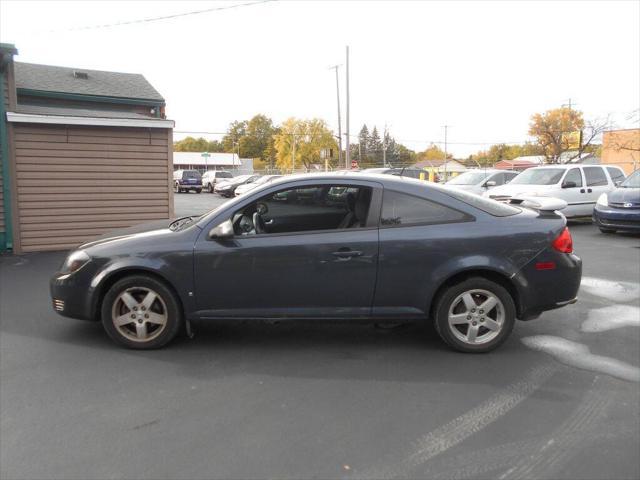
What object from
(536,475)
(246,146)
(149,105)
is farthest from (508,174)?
(246,146)

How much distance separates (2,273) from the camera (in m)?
7.88

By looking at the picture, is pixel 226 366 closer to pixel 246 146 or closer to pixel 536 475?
pixel 536 475

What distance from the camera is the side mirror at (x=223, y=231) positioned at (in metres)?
4.33

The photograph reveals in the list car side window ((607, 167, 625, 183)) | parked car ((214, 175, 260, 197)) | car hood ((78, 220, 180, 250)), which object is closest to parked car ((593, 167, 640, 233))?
car side window ((607, 167, 625, 183))

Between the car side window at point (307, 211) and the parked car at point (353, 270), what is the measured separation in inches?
0.8

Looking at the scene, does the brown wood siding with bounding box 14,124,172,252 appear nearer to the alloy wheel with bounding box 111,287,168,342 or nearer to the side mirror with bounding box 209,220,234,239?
the alloy wheel with bounding box 111,287,168,342

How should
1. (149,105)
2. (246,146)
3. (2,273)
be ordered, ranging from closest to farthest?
(2,273)
(149,105)
(246,146)

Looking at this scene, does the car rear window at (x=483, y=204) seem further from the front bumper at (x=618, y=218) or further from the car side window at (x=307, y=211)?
the front bumper at (x=618, y=218)

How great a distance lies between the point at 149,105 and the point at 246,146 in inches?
4157

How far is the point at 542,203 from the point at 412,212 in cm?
142

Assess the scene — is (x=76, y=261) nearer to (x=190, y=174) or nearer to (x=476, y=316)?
(x=476, y=316)

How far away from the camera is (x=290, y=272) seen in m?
4.36

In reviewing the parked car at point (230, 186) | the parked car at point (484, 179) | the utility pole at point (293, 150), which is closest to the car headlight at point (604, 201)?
the parked car at point (484, 179)

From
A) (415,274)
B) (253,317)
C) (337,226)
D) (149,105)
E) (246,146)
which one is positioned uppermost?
(246,146)
